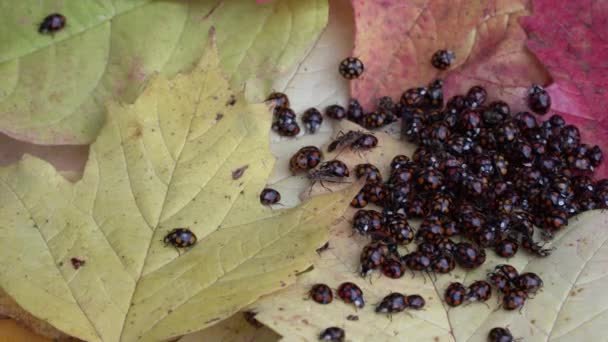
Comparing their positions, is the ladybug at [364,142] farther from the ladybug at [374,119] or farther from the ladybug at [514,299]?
the ladybug at [514,299]

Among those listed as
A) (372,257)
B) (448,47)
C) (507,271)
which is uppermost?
(448,47)

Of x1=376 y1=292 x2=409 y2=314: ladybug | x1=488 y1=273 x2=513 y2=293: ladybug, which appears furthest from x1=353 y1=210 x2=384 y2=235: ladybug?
x1=488 y1=273 x2=513 y2=293: ladybug

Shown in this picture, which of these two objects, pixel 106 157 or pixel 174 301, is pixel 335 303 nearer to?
pixel 174 301

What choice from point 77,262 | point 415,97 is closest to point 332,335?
point 77,262

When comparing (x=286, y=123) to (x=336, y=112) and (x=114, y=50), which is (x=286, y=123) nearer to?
(x=336, y=112)

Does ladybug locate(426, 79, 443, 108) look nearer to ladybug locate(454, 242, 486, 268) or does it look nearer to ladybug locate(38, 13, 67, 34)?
ladybug locate(454, 242, 486, 268)

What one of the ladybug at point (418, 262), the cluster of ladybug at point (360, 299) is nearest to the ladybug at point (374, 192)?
the ladybug at point (418, 262)
